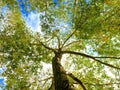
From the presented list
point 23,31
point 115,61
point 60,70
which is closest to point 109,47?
point 115,61

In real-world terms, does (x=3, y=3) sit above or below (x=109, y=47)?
above

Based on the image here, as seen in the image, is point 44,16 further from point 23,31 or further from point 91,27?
point 91,27

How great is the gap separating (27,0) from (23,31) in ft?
5.32

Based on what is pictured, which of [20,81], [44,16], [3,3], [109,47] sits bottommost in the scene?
[20,81]

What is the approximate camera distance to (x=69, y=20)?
9266 millimetres

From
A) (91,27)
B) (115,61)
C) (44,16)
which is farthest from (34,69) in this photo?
(115,61)

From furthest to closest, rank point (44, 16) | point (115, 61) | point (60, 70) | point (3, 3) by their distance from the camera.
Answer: point (115, 61) < point (3, 3) < point (44, 16) < point (60, 70)

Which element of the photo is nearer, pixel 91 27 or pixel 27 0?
pixel 91 27

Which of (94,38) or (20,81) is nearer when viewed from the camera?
(20,81)

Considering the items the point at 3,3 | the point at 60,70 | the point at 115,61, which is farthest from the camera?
the point at 115,61

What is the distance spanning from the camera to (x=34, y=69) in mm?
8406

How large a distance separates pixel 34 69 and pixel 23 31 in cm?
151

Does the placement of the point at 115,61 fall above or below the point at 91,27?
below

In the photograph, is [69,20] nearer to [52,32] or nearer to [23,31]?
[52,32]
